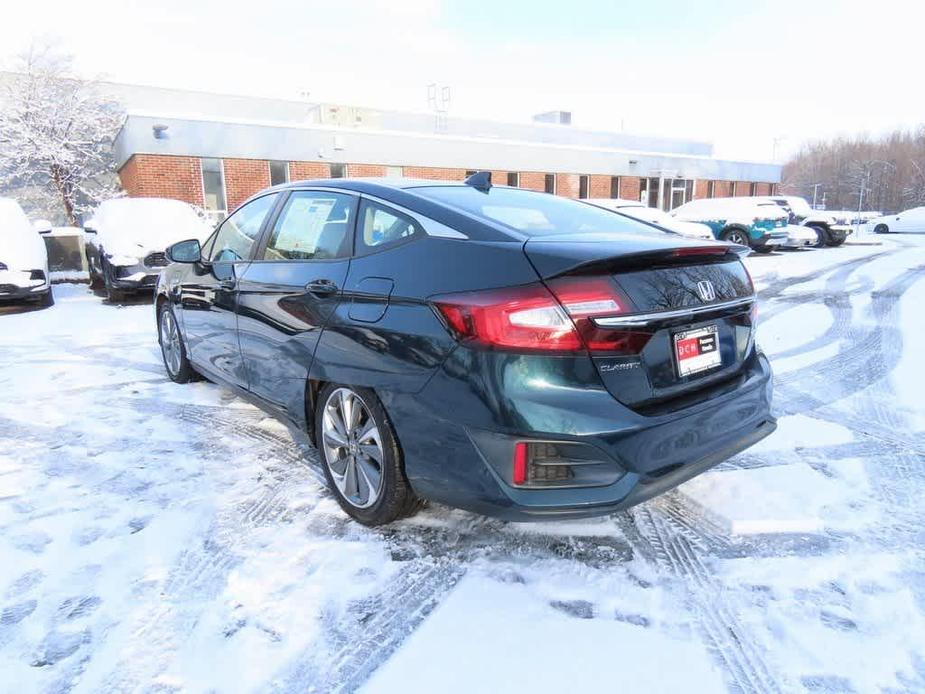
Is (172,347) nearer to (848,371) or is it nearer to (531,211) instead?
(531,211)

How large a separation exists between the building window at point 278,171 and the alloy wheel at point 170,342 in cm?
1534

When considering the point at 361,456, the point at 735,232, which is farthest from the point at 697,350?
the point at 735,232

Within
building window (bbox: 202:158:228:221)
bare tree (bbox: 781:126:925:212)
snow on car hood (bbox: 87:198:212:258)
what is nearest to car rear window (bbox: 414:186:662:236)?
snow on car hood (bbox: 87:198:212:258)

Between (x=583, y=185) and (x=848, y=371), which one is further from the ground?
(x=583, y=185)

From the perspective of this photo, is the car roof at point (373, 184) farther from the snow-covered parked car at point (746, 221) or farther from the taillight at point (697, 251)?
the snow-covered parked car at point (746, 221)

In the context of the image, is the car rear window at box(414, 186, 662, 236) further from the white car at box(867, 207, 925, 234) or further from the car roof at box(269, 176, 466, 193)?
the white car at box(867, 207, 925, 234)

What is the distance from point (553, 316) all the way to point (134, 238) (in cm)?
981

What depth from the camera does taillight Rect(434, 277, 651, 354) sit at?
6.57 feet

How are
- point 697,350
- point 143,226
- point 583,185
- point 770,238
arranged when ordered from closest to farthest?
point 697,350, point 143,226, point 770,238, point 583,185

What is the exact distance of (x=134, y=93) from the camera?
28.2 metres

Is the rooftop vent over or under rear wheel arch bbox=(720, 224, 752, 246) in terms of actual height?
over

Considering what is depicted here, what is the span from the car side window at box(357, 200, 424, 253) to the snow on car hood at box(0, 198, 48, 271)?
28.5 ft

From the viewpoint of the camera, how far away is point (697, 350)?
2.32 metres

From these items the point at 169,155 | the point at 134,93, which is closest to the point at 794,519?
the point at 169,155
